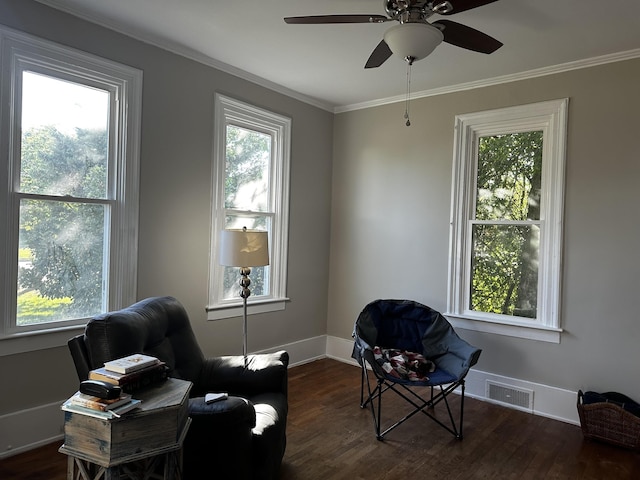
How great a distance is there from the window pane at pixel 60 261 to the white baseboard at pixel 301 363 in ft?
1.90

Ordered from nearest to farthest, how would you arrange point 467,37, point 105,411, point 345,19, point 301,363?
point 105,411
point 345,19
point 467,37
point 301,363

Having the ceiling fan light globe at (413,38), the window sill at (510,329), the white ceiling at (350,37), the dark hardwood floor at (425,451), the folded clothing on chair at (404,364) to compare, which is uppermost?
the white ceiling at (350,37)

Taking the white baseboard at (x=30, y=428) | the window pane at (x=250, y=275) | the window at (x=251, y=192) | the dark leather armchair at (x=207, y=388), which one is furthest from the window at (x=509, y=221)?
the white baseboard at (x=30, y=428)

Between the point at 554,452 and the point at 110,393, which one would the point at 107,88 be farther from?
the point at 554,452

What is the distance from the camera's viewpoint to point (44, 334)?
268 cm

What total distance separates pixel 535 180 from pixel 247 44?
99.0 inches

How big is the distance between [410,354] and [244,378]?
1406mm

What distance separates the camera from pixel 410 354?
336 centimetres

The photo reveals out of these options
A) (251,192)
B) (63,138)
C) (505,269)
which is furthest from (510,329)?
(63,138)

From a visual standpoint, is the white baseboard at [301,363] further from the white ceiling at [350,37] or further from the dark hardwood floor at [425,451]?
the white ceiling at [350,37]

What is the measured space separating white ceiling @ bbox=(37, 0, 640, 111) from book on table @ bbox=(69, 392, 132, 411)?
Answer: 2224 millimetres

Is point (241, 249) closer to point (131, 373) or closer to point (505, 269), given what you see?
point (131, 373)

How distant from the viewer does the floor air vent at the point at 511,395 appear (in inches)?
138

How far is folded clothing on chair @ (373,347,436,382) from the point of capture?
9.97ft
